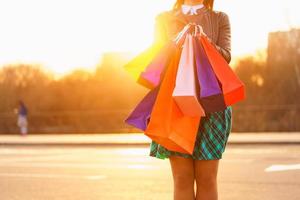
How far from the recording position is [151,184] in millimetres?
8734

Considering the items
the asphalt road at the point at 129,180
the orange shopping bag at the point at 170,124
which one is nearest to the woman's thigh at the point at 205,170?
the orange shopping bag at the point at 170,124

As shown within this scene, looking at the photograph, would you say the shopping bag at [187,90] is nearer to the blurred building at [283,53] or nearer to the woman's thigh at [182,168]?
the woman's thigh at [182,168]

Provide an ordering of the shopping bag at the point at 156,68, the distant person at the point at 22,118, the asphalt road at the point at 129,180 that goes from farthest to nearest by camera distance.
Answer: the distant person at the point at 22,118
the asphalt road at the point at 129,180
the shopping bag at the point at 156,68

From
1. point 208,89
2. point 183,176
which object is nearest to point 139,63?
point 208,89

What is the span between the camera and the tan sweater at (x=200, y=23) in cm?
381

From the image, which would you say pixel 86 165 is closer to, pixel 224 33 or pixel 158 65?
pixel 224 33

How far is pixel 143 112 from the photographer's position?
348 centimetres

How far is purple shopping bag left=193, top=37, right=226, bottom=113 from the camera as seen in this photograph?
11.3 ft

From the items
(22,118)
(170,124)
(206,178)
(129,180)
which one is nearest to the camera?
(170,124)

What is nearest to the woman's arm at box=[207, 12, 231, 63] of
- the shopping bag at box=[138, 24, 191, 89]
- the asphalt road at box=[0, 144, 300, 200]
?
the shopping bag at box=[138, 24, 191, 89]

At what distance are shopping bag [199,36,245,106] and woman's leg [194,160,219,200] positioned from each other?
0.39 metres

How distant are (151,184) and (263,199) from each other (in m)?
1.89

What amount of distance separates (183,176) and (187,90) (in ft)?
1.93

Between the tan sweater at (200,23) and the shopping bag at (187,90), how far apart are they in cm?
33
